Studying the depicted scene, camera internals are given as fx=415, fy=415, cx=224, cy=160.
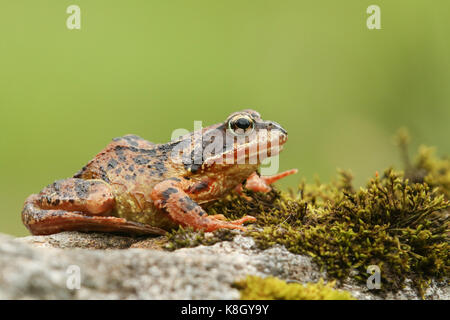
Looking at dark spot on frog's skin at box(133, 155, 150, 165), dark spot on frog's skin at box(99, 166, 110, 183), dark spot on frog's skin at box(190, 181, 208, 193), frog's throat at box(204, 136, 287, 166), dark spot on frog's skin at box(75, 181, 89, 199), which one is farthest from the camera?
dark spot on frog's skin at box(133, 155, 150, 165)

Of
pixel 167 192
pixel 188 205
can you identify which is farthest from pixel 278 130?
pixel 167 192

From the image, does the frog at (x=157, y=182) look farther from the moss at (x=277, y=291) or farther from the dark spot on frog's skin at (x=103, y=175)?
the moss at (x=277, y=291)

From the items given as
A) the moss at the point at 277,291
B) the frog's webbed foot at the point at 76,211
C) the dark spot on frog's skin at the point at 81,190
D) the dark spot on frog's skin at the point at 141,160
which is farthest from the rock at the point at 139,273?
the dark spot on frog's skin at the point at 141,160

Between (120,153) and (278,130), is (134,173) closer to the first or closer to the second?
(120,153)

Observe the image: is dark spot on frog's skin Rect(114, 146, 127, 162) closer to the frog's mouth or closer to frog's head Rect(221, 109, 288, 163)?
the frog's mouth

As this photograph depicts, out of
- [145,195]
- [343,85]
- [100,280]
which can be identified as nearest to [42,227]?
[145,195]

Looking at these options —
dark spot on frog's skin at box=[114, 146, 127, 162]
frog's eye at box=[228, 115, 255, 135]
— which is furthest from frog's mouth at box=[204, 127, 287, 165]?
dark spot on frog's skin at box=[114, 146, 127, 162]

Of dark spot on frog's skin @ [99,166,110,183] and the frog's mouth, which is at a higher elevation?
the frog's mouth
